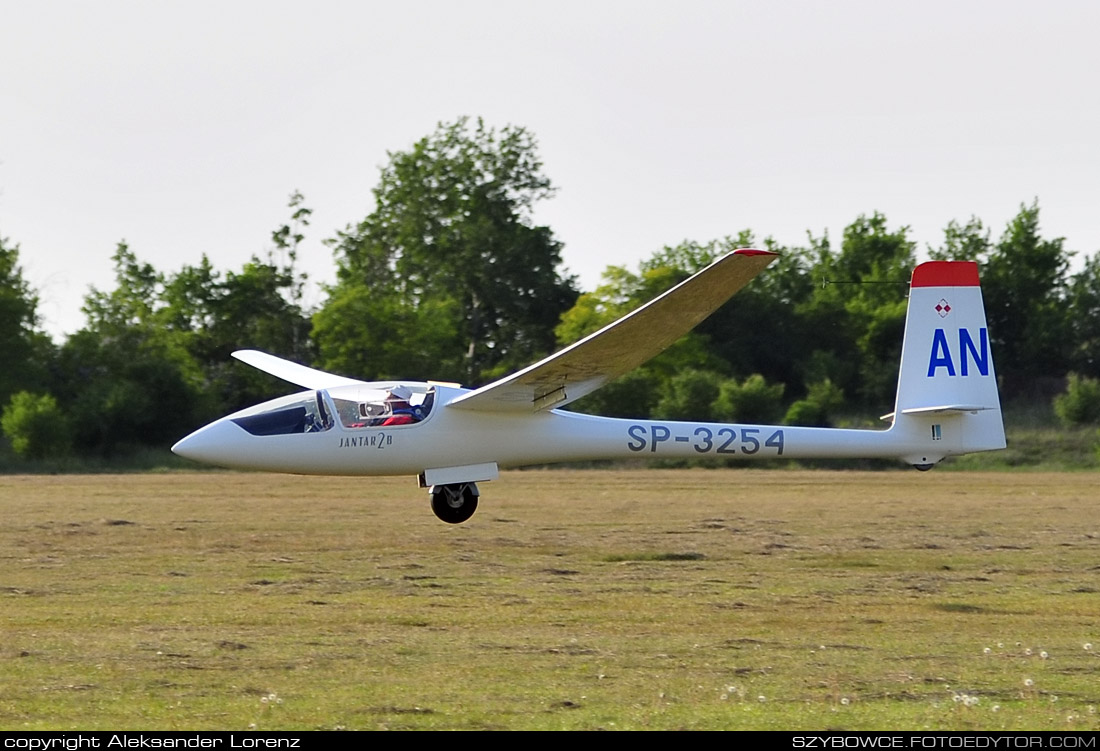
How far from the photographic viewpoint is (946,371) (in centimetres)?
1809

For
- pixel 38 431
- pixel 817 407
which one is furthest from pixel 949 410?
pixel 38 431

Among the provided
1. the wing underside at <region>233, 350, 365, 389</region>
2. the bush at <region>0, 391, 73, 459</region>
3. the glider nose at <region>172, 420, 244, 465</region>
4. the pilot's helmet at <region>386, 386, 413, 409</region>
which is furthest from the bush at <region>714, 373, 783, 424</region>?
the glider nose at <region>172, 420, 244, 465</region>

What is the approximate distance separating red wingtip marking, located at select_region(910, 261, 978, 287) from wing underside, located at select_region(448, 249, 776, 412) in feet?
12.8

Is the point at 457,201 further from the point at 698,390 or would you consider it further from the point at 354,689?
the point at 354,689

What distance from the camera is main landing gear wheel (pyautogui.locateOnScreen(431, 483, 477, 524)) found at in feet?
55.5

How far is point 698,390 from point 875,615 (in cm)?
3145

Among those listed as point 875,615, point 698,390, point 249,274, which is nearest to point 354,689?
point 875,615

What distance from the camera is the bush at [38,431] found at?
45125 mm

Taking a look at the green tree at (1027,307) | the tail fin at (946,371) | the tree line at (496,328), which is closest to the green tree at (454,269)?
the tree line at (496,328)

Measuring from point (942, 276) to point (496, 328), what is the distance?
49492mm

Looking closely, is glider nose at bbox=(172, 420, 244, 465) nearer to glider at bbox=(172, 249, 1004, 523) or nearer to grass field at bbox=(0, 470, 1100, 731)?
glider at bbox=(172, 249, 1004, 523)

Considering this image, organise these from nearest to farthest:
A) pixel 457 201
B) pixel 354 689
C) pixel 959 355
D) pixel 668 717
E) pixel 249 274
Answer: pixel 668 717 → pixel 354 689 → pixel 959 355 → pixel 249 274 → pixel 457 201

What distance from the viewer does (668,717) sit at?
1071 cm

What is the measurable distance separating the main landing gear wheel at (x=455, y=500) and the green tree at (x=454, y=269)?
38.5m
